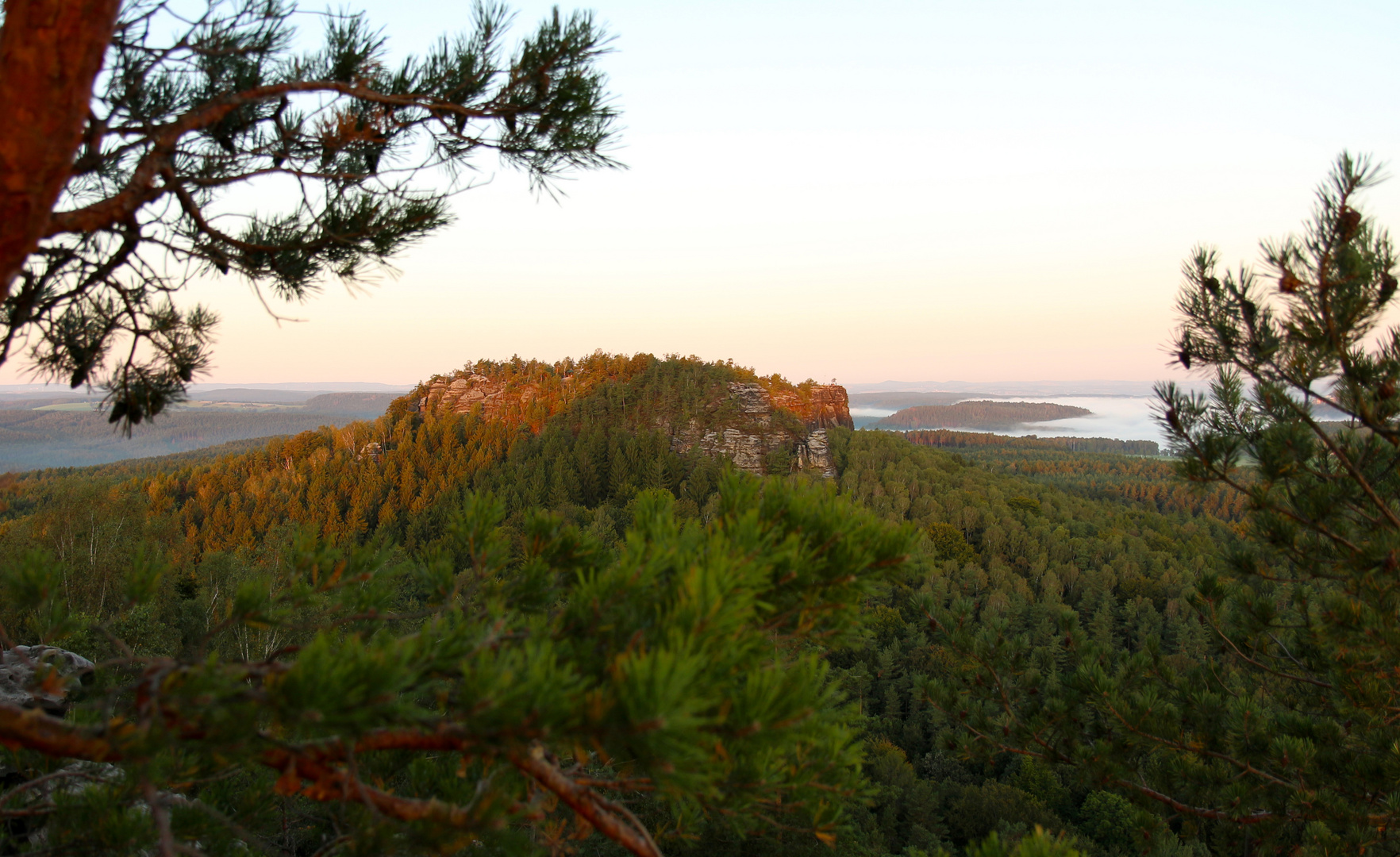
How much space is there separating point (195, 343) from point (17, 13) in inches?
62.0

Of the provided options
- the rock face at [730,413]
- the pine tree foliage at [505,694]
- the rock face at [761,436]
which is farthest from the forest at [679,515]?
the pine tree foliage at [505,694]

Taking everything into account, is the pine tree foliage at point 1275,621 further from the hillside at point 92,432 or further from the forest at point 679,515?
the hillside at point 92,432

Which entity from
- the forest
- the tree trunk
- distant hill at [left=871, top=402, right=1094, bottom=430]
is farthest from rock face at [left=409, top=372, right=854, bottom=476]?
distant hill at [left=871, top=402, right=1094, bottom=430]

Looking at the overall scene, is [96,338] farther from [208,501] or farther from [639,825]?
[208,501]

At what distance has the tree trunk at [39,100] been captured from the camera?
155 cm

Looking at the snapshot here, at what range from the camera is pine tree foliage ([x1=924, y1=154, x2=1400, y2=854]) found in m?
3.75

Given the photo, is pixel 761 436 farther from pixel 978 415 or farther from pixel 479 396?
pixel 978 415

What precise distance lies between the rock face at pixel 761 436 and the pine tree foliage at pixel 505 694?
35.7 meters

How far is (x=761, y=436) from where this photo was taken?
4053cm

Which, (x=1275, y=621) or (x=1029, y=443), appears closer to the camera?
(x=1275, y=621)

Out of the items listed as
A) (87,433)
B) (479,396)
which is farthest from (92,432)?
(479,396)

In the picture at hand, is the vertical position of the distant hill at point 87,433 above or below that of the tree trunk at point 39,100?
below

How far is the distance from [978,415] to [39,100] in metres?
160

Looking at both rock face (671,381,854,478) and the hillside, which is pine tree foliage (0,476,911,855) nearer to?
rock face (671,381,854,478)
